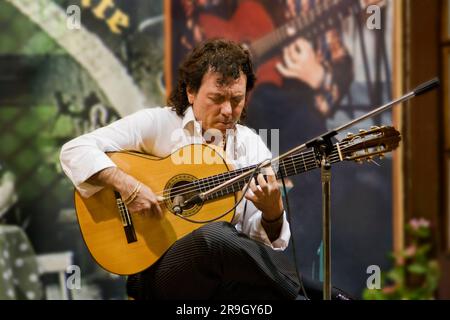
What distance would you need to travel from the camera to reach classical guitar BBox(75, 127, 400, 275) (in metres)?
2.41

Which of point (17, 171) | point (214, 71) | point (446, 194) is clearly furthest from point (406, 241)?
point (17, 171)

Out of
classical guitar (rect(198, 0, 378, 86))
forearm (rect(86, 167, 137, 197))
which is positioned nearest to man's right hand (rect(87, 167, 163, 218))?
forearm (rect(86, 167, 137, 197))

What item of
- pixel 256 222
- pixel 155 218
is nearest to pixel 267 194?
pixel 256 222

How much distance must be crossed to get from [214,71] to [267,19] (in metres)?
0.89

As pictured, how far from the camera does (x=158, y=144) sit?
2.53 metres

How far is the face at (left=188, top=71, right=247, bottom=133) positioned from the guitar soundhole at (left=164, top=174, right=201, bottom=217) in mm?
240

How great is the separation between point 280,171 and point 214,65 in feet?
1.68

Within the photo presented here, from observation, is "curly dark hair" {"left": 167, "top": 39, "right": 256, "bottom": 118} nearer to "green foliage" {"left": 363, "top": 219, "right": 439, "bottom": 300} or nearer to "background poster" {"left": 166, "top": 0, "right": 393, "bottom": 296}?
"background poster" {"left": 166, "top": 0, "right": 393, "bottom": 296}

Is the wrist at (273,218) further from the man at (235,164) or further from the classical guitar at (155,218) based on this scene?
the classical guitar at (155,218)

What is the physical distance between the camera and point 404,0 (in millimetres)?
3250

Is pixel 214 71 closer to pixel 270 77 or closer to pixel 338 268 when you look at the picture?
pixel 270 77

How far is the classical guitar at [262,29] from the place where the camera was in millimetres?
3238

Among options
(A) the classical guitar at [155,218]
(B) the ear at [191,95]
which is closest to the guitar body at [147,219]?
(A) the classical guitar at [155,218]

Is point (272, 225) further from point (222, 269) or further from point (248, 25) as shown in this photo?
point (248, 25)
